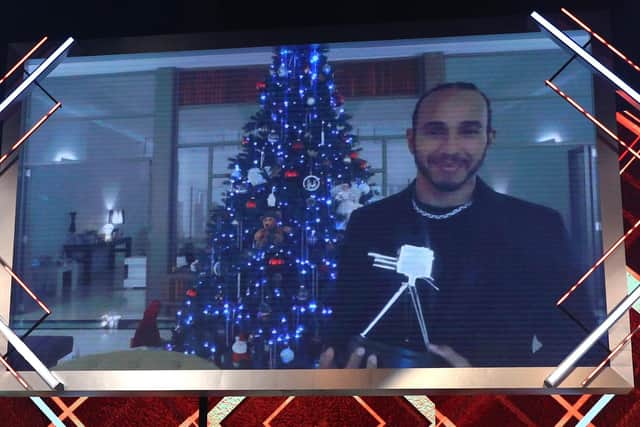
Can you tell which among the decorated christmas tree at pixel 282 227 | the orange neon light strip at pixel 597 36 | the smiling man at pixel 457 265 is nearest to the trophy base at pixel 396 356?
the smiling man at pixel 457 265

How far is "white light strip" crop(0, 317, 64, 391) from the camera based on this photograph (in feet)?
8.02

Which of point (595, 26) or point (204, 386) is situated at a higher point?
point (595, 26)

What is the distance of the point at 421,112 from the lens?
251 centimetres

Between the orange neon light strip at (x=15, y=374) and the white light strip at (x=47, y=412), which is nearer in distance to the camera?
the orange neon light strip at (x=15, y=374)

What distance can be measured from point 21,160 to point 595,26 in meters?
2.60

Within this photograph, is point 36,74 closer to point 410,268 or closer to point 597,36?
point 410,268

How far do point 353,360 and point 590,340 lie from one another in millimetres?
947

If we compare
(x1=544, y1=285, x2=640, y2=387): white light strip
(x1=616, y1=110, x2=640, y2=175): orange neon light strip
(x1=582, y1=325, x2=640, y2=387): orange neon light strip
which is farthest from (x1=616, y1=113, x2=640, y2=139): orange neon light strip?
(x1=582, y1=325, x2=640, y2=387): orange neon light strip

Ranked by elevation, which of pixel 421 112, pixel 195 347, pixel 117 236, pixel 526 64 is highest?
pixel 526 64

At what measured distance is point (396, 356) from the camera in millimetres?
2408

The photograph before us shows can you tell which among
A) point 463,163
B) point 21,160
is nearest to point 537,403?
point 463,163

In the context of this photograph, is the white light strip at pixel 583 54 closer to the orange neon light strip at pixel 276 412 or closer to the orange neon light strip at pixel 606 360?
the orange neon light strip at pixel 606 360

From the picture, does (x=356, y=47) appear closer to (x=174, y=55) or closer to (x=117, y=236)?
(x=174, y=55)

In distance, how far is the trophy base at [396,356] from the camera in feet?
7.84
